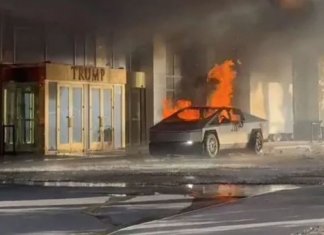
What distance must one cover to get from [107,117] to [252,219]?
15566 mm

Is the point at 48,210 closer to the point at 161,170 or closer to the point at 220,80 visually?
the point at 161,170

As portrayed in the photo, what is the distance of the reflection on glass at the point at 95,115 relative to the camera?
22719 mm

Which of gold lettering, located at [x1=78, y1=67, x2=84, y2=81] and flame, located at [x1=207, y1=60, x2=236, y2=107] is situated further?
flame, located at [x1=207, y1=60, x2=236, y2=107]

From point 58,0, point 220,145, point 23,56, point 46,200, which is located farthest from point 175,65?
point 46,200

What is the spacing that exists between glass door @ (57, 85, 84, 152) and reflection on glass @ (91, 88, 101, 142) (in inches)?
18.5

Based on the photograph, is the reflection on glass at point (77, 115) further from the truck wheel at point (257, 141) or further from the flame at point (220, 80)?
the truck wheel at point (257, 141)

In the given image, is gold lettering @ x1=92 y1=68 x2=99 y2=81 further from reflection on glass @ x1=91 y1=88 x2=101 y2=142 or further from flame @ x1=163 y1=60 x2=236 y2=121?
flame @ x1=163 y1=60 x2=236 y2=121

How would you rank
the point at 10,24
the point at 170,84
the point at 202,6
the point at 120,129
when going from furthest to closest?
the point at 170,84
the point at 120,129
the point at 10,24
the point at 202,6

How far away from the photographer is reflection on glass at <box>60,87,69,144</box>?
21484 mm

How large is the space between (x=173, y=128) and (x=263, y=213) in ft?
31.4

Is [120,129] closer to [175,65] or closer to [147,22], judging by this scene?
[175,65]

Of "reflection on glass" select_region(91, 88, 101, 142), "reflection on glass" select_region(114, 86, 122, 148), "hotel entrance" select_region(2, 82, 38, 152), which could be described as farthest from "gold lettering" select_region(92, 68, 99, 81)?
"hotel entrance" select_region(2, 82, 38, 152)

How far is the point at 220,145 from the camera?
18.4 metres

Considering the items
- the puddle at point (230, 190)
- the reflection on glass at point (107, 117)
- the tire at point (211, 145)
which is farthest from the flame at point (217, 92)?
the puddle at point (230, 190)
